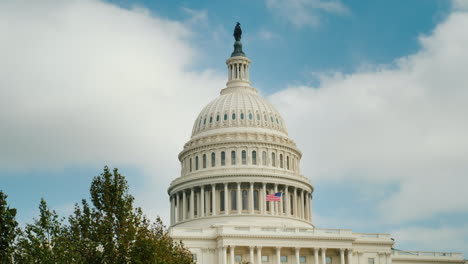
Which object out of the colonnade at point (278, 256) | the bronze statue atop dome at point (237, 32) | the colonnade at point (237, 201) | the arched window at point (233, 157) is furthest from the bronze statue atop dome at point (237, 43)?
the colonnade at point (278, 256)

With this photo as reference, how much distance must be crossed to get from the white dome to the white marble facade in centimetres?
16

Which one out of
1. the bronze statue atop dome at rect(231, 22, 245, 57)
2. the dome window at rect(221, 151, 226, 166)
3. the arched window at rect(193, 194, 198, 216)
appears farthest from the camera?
the bronze statue atop dome at rect(231, 22, 245, 57)

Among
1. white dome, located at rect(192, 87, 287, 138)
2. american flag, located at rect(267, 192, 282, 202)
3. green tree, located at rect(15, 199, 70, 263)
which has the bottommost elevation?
green tree, located at rect(15, 199, 70, 263)

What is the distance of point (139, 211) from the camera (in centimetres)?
6362

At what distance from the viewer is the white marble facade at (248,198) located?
381 ft

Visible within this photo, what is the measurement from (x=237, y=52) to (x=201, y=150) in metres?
20.7

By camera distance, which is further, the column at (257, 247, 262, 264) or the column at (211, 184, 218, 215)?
the column at (211, 184, 218, 215)

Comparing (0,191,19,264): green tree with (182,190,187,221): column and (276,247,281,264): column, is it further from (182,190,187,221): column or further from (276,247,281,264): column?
(182,190,187,221): column

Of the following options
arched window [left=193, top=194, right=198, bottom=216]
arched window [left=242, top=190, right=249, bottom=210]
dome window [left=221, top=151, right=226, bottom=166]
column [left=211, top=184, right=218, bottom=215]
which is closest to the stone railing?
arched window [left=242, top=190, right=249, bottom=210]

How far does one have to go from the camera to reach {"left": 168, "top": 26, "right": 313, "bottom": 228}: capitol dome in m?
132

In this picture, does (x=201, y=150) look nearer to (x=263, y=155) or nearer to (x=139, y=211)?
(x=263, y=155)

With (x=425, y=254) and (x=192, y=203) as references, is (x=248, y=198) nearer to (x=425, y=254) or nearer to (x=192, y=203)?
(x=192, y=203)

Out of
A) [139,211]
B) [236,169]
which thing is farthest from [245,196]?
[139,211]

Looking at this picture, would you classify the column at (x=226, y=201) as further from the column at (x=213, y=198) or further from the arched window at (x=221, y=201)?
the column at (x=213, y=198)
